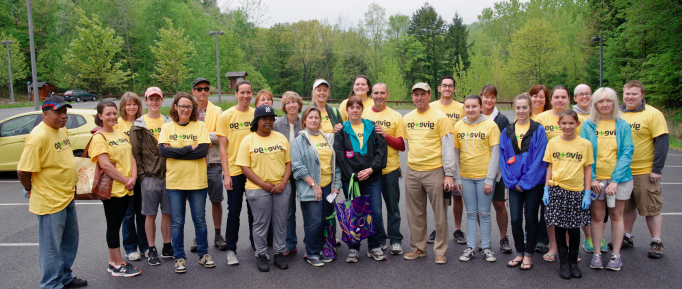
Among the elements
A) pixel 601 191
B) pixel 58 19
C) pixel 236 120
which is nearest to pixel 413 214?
pixel 601 191

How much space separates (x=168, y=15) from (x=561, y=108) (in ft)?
A: 205

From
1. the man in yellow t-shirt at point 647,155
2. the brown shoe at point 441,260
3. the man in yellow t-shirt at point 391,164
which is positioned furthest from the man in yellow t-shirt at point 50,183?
the man in yellow t-shirt at point 647,155

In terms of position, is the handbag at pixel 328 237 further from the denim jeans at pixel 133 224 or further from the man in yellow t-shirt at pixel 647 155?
the man in yellow t-shirt at pixel 647 155

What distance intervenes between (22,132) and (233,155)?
8168 millimetres

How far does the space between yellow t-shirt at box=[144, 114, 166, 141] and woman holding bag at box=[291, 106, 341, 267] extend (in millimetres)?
1720

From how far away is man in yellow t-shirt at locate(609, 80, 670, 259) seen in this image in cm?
482

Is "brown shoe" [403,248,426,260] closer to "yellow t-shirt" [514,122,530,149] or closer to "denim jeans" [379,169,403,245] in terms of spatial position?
"denim jeans" [379,169,403,245]

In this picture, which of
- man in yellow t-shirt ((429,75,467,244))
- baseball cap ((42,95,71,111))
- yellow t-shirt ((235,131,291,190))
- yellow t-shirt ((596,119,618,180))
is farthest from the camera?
man in yellow t-shirt ((429,75,467,244))

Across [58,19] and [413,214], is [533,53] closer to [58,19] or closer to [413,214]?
[413,214]

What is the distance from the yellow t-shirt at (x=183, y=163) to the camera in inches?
182

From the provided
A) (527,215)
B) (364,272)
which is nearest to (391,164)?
(364,272)

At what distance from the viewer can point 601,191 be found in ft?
15.0

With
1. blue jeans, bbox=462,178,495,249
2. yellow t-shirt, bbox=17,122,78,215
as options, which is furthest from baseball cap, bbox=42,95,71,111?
blue jeans, bbox=462,178,495,249

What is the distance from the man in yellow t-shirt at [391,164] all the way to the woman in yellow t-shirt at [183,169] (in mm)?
2083
